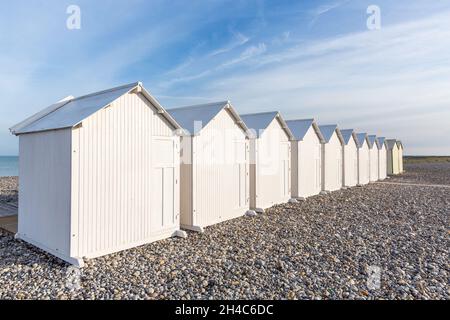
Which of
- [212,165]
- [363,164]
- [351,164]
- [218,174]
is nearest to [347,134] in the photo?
[351,164]

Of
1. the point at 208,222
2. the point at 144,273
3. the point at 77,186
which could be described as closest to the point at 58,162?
the point at 77,186

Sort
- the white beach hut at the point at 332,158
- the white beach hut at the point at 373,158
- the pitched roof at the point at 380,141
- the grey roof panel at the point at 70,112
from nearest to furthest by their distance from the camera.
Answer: the grey roof panel at the point at 70,112
the white beach hut at the point at 332,158
the white beach hut at the point at 373,158
the pitched roof at the point at 380,141

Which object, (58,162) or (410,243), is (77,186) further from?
(410,243)

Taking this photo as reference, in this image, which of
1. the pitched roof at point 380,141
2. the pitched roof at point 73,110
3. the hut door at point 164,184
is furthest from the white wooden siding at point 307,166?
the pitched roof at point 380,141

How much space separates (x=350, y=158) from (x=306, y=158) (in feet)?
23.9

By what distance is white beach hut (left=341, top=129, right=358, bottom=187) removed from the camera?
19.7 meters

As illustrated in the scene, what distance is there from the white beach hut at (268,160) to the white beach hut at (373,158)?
14045 mm

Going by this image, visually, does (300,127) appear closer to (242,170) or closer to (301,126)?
(301,126)

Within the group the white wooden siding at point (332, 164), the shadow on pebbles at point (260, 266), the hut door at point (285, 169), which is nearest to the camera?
the shadow on pebbles at point (260, 266)

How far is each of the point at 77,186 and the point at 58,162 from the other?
28.1 inches

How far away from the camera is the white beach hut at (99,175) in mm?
5867

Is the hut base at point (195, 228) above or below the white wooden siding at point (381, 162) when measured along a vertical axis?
below

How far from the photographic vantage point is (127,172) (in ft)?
22.1

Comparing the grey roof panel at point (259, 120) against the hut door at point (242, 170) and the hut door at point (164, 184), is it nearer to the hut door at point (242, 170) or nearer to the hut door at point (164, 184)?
the hut door at point (242, 170)
